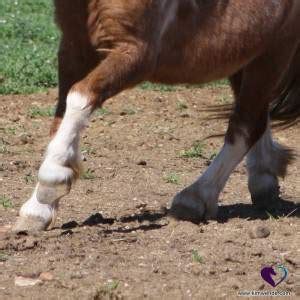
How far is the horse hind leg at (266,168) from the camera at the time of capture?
6.01 meters

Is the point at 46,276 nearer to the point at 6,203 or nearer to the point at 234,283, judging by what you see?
the point at 234,283

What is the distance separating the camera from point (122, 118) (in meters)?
8.11

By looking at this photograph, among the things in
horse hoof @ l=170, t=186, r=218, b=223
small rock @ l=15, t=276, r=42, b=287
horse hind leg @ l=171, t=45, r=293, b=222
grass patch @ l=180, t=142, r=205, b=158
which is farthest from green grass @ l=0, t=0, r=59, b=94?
small rock @ l=15, t=276, r=42, b=287

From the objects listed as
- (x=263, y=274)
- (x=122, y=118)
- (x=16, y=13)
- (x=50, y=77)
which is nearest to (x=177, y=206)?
(x=263, y=274)

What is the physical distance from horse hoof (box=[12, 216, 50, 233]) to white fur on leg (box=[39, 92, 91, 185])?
32 centimetres

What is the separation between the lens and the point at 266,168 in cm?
614

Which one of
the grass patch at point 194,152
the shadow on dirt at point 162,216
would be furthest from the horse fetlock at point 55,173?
the grass patch at point 194,152

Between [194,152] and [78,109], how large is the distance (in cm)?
254

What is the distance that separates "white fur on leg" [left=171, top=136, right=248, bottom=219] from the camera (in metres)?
5.53

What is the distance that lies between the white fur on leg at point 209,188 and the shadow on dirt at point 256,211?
12 centimetres

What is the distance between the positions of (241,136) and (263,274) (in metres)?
1.33

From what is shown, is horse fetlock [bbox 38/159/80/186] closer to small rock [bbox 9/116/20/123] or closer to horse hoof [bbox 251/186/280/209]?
horse hoof [bbox 251/186/280/209]

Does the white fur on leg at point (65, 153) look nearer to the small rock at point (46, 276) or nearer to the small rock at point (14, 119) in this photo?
the small rock at point (46, 276)

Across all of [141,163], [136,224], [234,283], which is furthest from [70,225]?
[141,163]
